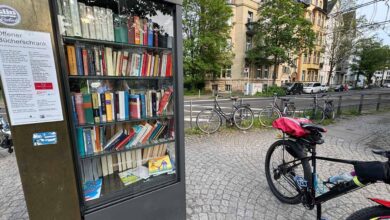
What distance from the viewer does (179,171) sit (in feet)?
7.02

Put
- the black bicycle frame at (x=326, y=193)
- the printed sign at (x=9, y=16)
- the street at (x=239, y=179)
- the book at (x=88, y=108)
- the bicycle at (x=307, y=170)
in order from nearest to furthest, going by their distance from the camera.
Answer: the printed sign at (x=9, y=16), the bicycle at (x=307, y=170), the black bicycle frame at (x=326, y=193), the book at (x=88, y=108), the street at (x=239, y=179)

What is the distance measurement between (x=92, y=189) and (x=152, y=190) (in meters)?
0.65

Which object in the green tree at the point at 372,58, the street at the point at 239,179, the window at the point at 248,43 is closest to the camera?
the street at the point at 239,179

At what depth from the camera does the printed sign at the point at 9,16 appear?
1.16m

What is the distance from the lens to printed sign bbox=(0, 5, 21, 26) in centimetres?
116

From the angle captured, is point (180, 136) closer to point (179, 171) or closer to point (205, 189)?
point (179, 171)

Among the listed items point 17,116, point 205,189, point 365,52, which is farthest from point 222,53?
point 365,52

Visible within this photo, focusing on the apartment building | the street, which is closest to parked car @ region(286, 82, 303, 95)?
the apartment building

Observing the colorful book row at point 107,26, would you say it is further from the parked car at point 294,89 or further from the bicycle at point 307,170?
the parked car at point 294,89

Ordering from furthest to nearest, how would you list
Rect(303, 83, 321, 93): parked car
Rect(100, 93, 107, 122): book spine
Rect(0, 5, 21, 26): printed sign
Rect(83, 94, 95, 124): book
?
1. Rect(303, 83, 321, 93): parked car
2. Rect(100, 93, 107, 122): book spine
3. Rect(83, 94, 95, 124): book
4. Rect(0, 5, 21, 26): printed sign

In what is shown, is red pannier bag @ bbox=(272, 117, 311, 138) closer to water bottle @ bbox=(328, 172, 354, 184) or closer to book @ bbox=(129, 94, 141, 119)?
water bottle @ bbox=(328, 172, 354, 184)

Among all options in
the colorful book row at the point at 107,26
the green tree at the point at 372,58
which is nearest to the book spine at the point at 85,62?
the colorful book row at the point at 107,26

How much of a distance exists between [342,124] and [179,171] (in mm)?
7117

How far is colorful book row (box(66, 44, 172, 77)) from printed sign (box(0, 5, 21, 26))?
1.38 ft
